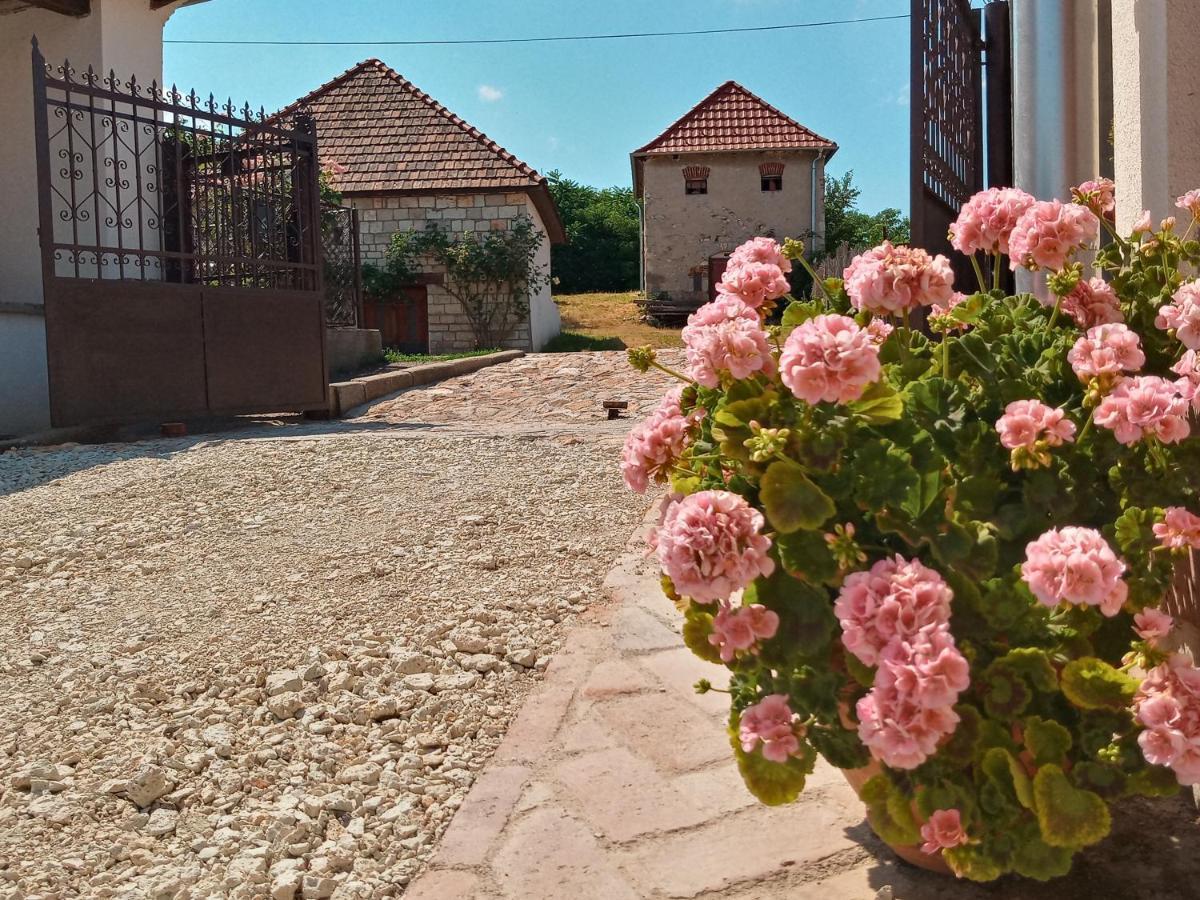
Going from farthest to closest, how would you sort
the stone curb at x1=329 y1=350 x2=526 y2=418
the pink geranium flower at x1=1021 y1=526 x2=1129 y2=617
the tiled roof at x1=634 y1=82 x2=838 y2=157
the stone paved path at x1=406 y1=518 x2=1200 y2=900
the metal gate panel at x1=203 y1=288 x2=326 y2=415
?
1. the tiled roof at x1=634 y1=82 x2=838 y2=157
2. the stone curb at x1=329 y1=350 x2=526 y2=418
3. the metal gate panel at x1=203 y1=288 x2=326 y2=415
4. the stone paved path at x1=406 y1=518 x2=1200 y2=900
5. the pink geranium flower at x1=1021 y1=526 x2=1129 y2=617

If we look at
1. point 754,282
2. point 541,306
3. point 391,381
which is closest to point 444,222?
point 541,306

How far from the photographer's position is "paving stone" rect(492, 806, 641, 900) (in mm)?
2059

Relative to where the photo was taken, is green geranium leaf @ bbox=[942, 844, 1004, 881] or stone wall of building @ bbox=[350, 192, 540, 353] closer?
green geranium leaf @ bbox=[942, 844, 1004, 881]

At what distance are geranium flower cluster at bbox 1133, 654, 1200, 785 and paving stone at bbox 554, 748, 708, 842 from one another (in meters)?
0.96

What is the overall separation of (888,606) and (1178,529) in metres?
0.50

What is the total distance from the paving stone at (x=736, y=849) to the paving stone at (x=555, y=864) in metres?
0.05

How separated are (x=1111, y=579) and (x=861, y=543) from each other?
0.37 metres

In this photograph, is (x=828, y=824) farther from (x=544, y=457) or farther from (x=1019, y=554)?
(x=544, y=457)

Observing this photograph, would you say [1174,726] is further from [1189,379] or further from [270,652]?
[270,652]

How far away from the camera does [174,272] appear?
364 inches

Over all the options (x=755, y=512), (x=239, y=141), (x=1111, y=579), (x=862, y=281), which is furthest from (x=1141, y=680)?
(x=239, y=141)

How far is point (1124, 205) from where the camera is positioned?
9.09 feet

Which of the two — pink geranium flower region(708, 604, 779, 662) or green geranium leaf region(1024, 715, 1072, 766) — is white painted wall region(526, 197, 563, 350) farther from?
green geranium leaf region(1024, 715, 1072, 766)

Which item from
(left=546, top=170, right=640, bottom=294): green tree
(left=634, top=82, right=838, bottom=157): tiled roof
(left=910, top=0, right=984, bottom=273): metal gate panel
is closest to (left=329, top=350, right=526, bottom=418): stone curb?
(left=910, top=0, right=984, bottom=273): metal gate panel
